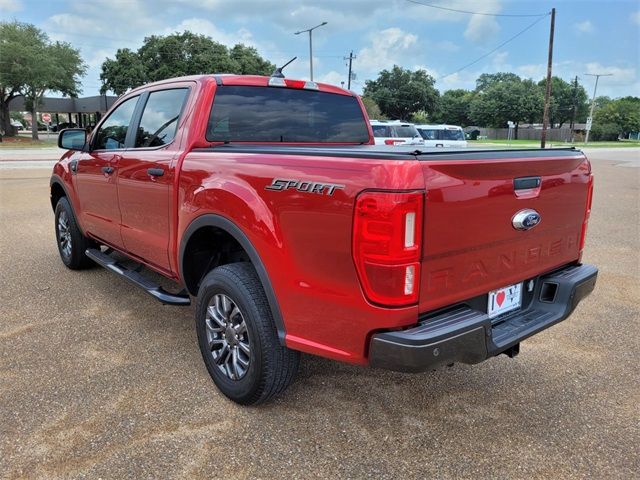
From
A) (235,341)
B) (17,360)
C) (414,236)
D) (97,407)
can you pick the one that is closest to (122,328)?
(17,360)

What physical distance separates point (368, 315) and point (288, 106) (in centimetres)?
213

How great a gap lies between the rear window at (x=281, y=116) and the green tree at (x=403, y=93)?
3146 inches

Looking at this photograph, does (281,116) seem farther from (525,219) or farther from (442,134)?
(442,134)

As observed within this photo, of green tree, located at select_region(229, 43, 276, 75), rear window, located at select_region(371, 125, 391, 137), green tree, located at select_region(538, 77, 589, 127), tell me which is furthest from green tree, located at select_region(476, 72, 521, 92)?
rear window, located at select_region(371, 125, 391, 137)

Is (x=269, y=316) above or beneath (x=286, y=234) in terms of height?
beneath

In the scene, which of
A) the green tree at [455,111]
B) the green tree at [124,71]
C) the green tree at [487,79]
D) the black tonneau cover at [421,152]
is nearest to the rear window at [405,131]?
the black tonneau cover at [421,152]

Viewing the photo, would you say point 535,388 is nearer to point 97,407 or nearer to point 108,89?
point 97,407

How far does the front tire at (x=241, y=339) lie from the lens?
8.77 ft

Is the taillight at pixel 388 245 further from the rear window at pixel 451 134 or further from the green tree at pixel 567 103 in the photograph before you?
the green tree at pixel 567 103

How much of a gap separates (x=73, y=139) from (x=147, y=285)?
2009 millimetres

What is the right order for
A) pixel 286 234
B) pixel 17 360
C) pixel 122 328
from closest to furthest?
pixel 286 234, pixel 17 360, pixel 122 328

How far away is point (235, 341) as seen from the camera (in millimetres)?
2922

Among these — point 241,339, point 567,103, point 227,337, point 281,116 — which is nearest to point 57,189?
point 281,116

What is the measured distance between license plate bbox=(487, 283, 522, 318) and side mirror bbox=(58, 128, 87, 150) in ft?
12.8
